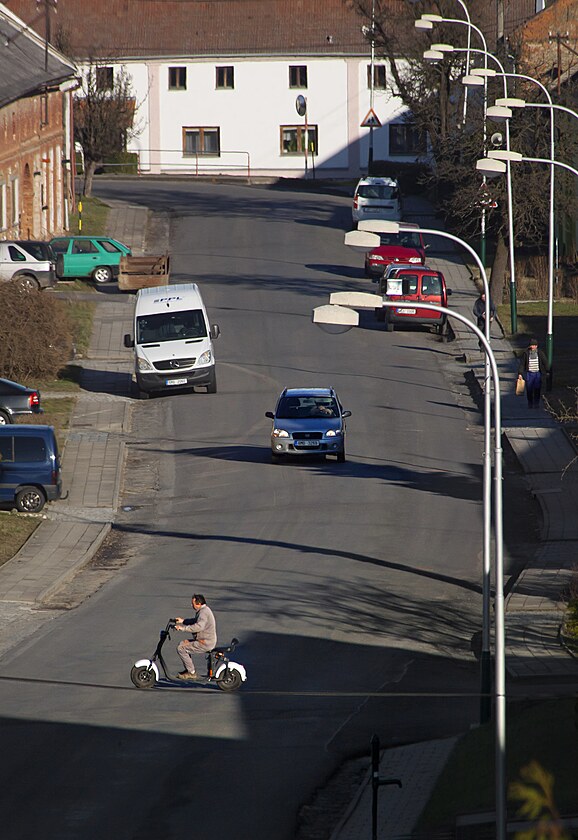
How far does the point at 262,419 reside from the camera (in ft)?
106

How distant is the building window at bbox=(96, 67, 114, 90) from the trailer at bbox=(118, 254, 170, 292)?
2219 cm

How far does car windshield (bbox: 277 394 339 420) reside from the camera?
28984mm

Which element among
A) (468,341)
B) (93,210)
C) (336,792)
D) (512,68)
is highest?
(512,68)

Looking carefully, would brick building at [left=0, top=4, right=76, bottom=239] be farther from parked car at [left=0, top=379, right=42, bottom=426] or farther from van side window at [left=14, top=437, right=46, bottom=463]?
van side window at [left=14, top=437, right=46, bottom=463]

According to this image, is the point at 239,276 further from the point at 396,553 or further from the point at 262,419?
the point at 396,553

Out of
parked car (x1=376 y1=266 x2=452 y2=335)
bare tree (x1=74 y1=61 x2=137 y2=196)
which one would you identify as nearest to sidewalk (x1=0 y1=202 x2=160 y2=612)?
parked car (x1=376 y1=266 x2=452 y2=335)

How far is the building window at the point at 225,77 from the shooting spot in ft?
246

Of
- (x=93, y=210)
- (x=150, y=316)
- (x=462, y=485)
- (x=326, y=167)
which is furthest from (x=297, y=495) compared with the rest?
(x=326, y=167)

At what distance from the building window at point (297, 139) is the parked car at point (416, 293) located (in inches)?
1405

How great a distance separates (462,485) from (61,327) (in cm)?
1422

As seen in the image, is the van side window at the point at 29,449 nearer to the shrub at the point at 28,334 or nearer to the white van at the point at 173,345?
the white van at the point at 173,345

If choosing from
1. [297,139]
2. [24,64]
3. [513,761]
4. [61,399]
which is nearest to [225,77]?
[297,139]

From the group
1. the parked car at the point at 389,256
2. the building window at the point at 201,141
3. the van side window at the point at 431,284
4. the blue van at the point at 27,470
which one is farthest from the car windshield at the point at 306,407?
the building window at the point at 201,141

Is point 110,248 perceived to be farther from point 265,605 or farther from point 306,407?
point 265,605
